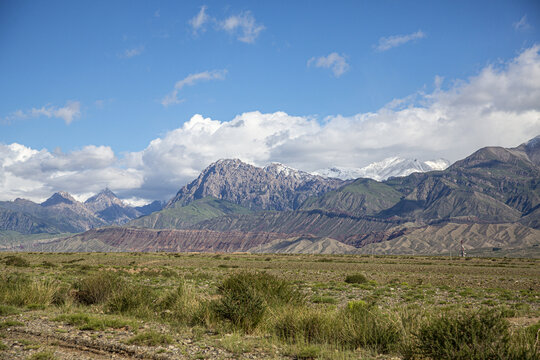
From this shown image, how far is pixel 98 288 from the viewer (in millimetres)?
19125

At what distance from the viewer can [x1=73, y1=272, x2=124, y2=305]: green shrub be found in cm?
1903

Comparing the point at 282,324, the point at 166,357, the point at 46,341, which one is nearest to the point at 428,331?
the point at 282,324

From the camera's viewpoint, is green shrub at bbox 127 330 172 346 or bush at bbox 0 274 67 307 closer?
green shrub at bbox 127 330 172 346

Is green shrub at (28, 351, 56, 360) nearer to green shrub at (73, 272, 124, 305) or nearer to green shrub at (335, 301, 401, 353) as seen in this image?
green shrub at (335, 301, 401, 353)

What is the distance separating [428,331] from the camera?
31.4 ft

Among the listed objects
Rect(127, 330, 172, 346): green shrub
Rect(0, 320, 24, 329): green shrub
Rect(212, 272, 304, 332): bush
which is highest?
Rect(212, 272, 304, 332): bush

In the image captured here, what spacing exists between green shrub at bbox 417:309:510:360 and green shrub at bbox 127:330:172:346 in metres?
7.00

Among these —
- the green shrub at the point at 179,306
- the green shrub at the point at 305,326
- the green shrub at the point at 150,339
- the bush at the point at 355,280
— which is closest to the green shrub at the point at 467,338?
the green shrub at the point at 305,326

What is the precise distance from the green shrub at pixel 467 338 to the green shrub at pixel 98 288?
14199 mm

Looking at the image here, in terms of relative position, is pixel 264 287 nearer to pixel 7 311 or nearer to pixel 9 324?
pixel 9 324

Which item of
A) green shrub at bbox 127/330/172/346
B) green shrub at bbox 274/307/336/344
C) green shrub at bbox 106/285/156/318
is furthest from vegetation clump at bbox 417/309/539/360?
green shrub at bbox 106/285/156/318

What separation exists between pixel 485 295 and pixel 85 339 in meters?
27.8

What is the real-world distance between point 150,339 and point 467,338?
8369 millimetres

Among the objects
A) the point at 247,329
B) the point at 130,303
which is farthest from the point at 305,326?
the point at 130,303
